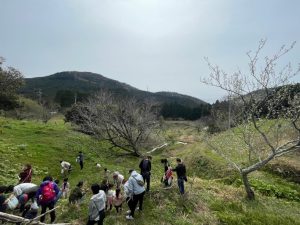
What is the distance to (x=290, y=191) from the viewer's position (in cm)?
2477

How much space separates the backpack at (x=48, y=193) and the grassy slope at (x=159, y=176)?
5.26 ft

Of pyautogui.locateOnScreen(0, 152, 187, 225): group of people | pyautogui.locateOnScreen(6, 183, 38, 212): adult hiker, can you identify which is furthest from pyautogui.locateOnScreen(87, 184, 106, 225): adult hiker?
pyautogui.locateOnScreen(6, 183, 38, 212): adult hiker

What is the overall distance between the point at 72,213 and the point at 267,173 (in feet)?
57.3

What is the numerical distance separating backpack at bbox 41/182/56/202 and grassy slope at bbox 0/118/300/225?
1.60 meters

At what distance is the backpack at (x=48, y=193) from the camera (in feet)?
47.0

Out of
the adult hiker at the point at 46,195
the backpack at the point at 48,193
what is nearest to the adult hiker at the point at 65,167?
the adult hiker at the point at 46,195

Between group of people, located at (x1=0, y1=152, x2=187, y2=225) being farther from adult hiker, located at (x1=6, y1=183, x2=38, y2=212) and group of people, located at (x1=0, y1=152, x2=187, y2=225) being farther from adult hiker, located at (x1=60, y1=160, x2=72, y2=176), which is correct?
adult hiker, located at (x1=60, y1=160, x2=72, y2=176)

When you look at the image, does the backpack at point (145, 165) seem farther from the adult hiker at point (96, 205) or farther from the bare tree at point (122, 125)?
the bare tree at point (122, 125)

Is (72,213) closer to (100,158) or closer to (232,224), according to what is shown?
(232,224)

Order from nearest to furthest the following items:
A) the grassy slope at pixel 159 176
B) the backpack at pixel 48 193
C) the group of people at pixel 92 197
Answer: the group of people at pixel 92 197 → the backpack at pixel 48 193 → the grassy slope at pixel 159 176

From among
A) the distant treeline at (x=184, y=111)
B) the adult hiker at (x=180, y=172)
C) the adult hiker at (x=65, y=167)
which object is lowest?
the adult hiker at (x=65, y=167)

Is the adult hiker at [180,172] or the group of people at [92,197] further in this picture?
the adult hiker at [180,172]

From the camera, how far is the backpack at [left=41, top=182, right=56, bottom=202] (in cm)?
1431

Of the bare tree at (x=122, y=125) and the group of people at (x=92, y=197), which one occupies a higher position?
the bare tree at (x=122, y=125)
